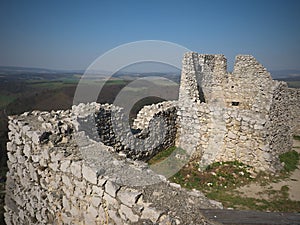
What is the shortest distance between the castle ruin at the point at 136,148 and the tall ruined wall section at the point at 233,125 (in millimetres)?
42

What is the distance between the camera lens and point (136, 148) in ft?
32.8

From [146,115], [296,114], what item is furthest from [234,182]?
[296,114]

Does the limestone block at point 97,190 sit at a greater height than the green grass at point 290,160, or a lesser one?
greater

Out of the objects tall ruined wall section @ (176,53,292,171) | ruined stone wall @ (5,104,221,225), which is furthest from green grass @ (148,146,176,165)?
ruined stone wall @ (5,104,221,225)

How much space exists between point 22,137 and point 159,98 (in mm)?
12401

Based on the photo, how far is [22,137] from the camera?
6.60 m

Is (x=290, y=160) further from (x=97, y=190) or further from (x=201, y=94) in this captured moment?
(x=97, y=190)

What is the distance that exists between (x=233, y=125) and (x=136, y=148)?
437 centimetres

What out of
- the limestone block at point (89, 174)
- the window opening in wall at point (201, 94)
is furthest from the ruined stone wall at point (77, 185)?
the window opening in wall at point (201, 94)

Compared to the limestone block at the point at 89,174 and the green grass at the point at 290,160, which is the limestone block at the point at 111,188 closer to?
the limestone block at the point at 89,174

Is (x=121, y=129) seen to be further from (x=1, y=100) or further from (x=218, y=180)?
(x=1, y=100)

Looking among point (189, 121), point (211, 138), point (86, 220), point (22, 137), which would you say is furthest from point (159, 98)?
point (86, 220)

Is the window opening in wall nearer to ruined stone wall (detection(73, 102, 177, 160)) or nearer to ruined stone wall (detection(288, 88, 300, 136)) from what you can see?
ruined stone wall (detection(73, 102, 177, 160))

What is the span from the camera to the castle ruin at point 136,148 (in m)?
4.05
